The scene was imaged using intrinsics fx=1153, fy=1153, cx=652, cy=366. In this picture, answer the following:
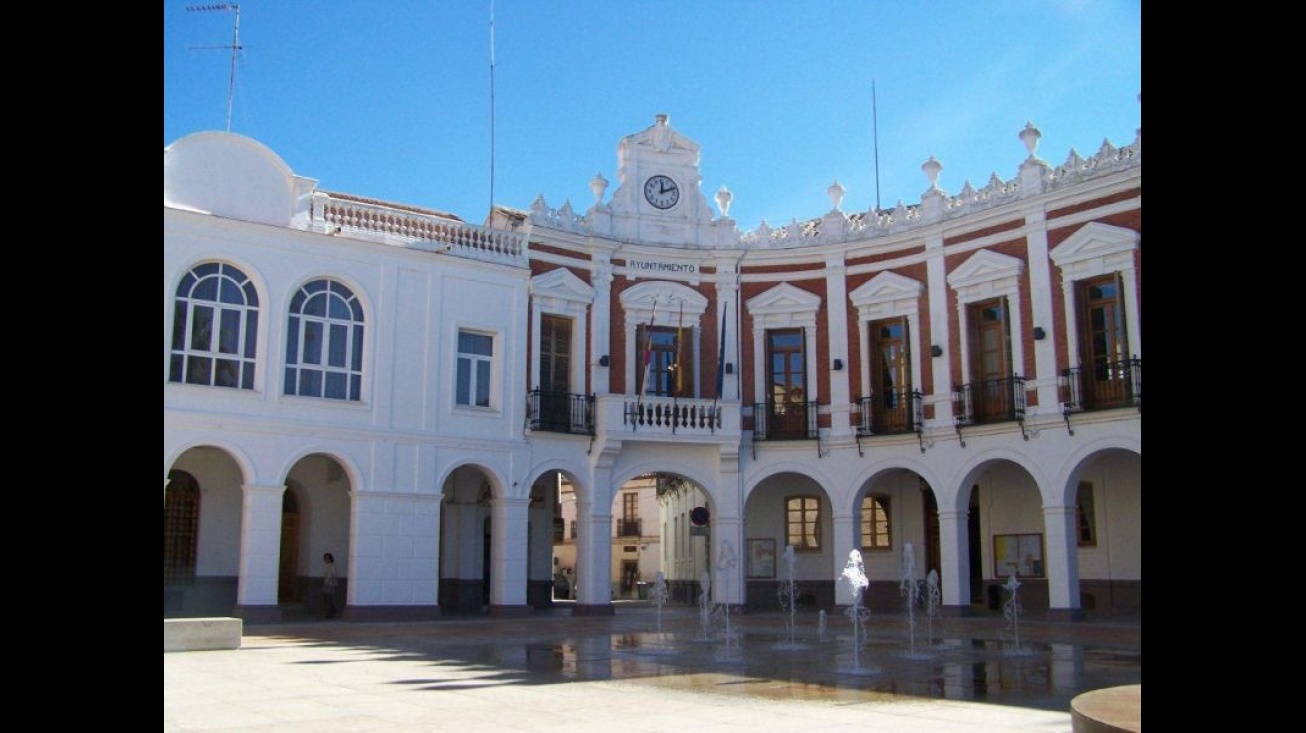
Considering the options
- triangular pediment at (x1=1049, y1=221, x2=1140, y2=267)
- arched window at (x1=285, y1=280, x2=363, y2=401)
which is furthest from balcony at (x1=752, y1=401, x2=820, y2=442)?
arched window at (x1=285, y1=280, x2=363, y2=401)

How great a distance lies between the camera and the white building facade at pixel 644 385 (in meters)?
20.7

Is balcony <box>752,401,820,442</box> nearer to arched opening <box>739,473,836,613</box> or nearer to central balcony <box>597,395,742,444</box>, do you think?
central balcony <box>597,395,742,444</box>

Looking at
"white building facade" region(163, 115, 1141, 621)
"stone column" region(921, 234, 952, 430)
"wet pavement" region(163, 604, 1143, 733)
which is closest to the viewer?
"wet pavement" region(163, 604, 1143, 733)

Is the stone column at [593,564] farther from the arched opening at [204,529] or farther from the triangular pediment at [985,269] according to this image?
the triangular pediment at [985,269]

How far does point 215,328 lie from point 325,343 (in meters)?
2.04

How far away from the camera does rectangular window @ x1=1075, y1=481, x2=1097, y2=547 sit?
74.6 ft

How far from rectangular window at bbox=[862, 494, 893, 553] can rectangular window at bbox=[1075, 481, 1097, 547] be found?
14.0 feet

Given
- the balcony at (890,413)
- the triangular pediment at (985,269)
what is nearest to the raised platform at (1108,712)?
the triangular pediment at (985,269)

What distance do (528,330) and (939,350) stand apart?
8402mm

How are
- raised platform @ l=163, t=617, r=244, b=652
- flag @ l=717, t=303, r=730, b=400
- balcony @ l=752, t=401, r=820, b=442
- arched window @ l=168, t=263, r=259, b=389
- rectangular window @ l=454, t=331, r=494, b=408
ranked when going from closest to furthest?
raised platform @ l=163, t=617, r=244, b=652 < arched window @ l=168, t=263, r=259, b=389 < rectangular window @ l=454, t=331, r=494, b=408 < flag @ l=717, t=303, r=730, b=400 < balcony @ l=752, t=401, r=820, b=442

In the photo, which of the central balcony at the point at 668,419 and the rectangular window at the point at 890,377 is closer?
the central balcony at the point at 668,419

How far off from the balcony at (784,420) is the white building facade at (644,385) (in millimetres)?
69
